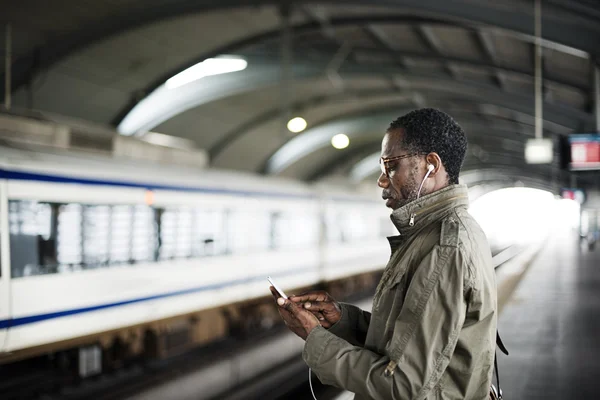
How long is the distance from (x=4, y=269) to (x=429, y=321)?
22.4 feet

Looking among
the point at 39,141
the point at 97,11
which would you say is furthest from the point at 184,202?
the point at 97,11

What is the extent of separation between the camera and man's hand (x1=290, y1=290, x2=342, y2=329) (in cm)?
256

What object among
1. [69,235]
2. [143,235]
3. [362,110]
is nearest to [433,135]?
[69,235]

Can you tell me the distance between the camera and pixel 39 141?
8648 millimetres

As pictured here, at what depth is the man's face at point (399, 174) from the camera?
2293mm

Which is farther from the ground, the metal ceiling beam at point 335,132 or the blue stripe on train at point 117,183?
the metal ceiling beam at point 335,132

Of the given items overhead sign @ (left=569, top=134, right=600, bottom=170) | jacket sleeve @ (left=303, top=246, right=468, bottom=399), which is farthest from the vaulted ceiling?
jacket sleeve @ (left=303, top=246, right=468, bottom=399)

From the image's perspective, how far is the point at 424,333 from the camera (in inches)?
76.4

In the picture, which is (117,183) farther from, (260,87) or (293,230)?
(260,87)

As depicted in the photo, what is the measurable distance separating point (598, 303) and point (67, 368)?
924 cm

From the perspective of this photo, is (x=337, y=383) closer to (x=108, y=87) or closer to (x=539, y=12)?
(x=539, y=12)

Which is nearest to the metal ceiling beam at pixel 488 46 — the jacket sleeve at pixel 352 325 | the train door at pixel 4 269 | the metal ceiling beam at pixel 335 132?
the metal ceiling beam at pixel 335 132

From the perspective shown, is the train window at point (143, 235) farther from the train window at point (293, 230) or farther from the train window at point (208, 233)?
the train window at point (293, 230)

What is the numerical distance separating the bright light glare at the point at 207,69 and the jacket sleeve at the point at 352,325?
20022 millimetres
